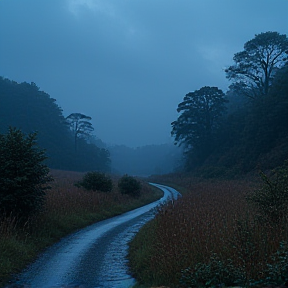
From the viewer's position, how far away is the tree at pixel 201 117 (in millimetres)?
57781

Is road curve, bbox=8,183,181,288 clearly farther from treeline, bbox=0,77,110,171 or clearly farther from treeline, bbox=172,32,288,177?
treeline, bbox=0,77,110,171

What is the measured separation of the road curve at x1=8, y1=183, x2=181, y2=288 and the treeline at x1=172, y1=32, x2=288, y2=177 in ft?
79.5

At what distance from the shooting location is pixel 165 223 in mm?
10578

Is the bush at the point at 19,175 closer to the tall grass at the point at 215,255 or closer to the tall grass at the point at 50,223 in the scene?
the tall grass at the point at 50,223

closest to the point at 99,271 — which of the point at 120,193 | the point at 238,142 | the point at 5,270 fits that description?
the point at 5,270

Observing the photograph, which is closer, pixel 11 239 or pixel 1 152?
pixel 11 239

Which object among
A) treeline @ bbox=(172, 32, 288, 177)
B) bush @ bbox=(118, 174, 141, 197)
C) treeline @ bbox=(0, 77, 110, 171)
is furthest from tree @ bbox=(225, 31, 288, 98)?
treeline @ bbox=(0, 77, 110, 171)

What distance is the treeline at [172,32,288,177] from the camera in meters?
39.0

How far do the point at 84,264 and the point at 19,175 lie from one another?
506 cm

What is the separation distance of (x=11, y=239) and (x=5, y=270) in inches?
81.2

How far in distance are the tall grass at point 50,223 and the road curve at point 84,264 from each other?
391 mm

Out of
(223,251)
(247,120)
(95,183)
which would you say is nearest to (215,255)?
(223,251)

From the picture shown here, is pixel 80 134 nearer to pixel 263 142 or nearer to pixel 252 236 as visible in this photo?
pixel 263 142

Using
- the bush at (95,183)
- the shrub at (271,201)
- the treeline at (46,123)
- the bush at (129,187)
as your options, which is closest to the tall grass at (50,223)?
the bush at (95,183)
